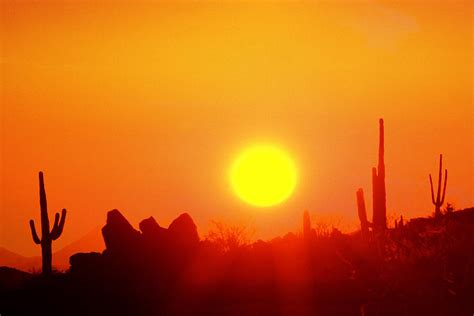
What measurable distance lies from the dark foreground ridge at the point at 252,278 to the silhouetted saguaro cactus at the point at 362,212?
486mm

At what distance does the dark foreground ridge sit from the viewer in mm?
30719

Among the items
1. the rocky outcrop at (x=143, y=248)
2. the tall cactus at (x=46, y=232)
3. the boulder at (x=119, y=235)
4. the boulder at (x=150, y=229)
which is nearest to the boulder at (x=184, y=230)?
the rocky outcrop at (x=143, y=248)

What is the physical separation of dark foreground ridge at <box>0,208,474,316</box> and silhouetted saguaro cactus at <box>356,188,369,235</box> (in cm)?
49

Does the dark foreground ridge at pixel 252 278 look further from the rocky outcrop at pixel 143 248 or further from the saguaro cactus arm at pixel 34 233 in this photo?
the saguaro cactus arm at pixel 34 233

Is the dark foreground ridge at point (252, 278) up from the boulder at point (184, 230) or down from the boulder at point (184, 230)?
down

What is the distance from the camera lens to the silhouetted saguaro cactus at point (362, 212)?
38094mm

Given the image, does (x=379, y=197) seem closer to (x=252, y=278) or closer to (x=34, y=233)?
(x=252, y=278)

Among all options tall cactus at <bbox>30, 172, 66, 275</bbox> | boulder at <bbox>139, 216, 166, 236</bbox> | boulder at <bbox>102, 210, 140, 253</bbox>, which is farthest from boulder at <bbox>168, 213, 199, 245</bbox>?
tall cactus at <bbox>30, 172, 66, 275</bbox>

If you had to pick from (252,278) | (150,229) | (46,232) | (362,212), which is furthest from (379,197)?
(46,232)

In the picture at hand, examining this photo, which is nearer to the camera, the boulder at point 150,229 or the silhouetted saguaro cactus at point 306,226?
the boulder at point 150,229

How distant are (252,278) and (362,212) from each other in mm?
5164

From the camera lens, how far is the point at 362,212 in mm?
38094

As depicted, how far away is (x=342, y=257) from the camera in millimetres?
37156

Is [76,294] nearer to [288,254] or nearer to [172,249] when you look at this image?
[172,249]
